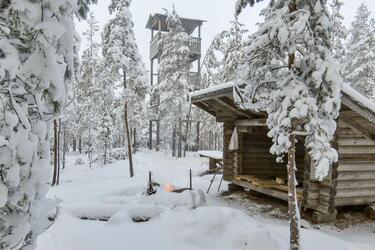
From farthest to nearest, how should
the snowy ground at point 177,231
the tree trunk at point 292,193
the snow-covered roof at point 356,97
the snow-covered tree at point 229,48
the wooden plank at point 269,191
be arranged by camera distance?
the snow-covered tree at point 229,48 < the wooden plank at point 269,191 < the snow-covered roof at point 356,97 < the snowy ground at point 177,231 < the tree trunk at point 292,193

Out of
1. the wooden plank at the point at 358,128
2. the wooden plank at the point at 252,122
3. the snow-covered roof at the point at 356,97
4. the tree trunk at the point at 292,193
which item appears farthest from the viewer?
the wooden plank at the point at 252,122

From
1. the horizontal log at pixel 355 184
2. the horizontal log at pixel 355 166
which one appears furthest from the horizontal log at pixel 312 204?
the horizontal log at pixel 355 166

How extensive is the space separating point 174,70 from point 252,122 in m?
16.5

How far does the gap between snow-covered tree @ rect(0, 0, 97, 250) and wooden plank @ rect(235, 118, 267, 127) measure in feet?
29.9

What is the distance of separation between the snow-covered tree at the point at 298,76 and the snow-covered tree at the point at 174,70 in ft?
70.0

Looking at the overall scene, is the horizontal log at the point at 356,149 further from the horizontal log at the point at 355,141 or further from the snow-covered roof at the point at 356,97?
the snow-covered roof at the point at 356,97

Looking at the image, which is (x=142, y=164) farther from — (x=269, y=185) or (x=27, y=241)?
(x=27, y=241)

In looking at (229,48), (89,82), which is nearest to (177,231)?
(229,48)

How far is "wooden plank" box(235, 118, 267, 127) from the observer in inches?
469

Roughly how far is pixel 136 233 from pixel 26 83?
5797 millimetres

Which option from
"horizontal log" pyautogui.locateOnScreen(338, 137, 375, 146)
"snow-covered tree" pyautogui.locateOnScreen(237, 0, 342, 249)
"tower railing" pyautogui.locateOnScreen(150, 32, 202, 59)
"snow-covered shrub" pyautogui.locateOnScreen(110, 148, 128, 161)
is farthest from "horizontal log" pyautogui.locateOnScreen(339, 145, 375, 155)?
"snow-covered shrub" pyautogui.locateOnScreen(110, 148, 128, 161)

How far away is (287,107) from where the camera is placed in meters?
6.21

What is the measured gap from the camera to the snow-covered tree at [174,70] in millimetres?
27734

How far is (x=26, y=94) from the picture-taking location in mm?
3348
